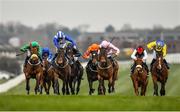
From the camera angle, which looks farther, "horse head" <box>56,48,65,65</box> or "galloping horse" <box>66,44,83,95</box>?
"galloping horse" <box>66,44,83,95</box>

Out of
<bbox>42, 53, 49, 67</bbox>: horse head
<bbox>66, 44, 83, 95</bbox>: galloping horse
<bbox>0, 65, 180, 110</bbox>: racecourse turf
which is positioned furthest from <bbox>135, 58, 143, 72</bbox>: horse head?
<bbox>0, 65, 180, 110</bbox>: racecourse turf

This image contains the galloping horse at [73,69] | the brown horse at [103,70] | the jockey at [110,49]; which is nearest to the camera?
the brown horse at [103,70]

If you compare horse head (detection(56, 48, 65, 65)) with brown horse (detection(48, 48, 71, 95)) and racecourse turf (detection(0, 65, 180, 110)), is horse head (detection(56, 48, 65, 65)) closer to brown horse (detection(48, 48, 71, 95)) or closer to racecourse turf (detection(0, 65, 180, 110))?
brown horse (detection(48, 48, 71, 95))

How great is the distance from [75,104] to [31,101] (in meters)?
1.30

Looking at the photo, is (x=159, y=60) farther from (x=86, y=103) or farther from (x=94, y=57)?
(x=86, y=103)

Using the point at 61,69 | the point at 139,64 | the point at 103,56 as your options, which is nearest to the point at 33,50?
the point at 61,69

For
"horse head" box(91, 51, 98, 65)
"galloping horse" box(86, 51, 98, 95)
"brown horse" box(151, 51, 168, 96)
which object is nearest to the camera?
"brown horse" box(151, 51, 168, 96)

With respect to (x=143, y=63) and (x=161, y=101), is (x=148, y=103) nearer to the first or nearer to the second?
(x=161, y=101)

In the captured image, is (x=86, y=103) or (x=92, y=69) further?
(x=92, y=69)

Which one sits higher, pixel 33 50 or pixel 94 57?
pixel 33 50

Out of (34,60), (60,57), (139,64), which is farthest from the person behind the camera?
(34,60)

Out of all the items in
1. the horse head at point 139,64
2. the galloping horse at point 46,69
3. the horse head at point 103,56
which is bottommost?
the galloping horse at point 46,69

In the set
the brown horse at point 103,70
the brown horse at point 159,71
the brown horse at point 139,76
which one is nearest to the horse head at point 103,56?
the brown horse at point 103,70

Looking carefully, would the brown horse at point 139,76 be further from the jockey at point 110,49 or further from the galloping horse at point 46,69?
the galloping horse at point 46,69
